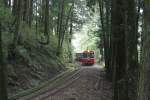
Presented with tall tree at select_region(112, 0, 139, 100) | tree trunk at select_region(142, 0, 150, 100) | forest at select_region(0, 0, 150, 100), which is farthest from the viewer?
tall tree at select_region(112, 0, 139, 100)

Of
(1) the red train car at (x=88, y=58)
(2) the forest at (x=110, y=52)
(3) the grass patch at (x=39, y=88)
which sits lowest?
(1) the red train car at (x=88, y=58)

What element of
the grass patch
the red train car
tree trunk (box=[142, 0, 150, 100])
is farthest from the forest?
the red train car

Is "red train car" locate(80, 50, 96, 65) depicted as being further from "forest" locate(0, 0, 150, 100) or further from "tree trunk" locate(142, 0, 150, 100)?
"tree trunk" locate(142, 0, 150, 100)

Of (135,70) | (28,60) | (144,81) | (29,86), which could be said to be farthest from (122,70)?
(28,60)

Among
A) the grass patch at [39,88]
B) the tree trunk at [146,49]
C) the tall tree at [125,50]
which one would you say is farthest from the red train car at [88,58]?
the tree trunk at [146,49]

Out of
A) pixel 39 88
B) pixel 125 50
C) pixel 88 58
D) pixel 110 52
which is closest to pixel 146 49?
pixel 125 50

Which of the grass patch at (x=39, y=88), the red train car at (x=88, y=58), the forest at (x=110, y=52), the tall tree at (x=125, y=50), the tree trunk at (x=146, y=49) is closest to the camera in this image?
the tree trunk at (x=146, y=49)

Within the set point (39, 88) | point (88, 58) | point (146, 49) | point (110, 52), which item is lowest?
point (88, 58)

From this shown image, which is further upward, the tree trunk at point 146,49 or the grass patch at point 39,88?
the tree trunk at point 146,49

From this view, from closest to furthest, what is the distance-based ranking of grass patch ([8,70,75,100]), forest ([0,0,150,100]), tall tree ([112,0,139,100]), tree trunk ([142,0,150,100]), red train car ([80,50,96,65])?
1. tree trunk ([142,0,150,100])
2. forest ([0,0,150,100])
3. tall tree ([112,0,139,100])
4. grass patch ([8,70,75,100])
5. red train car ([80,50,96,65])

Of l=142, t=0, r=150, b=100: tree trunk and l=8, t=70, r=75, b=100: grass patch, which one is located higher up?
l=142, t=0, r=150, b=100: tree trunk

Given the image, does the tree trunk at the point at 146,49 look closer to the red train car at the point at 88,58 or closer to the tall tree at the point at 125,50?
the tall tree at the point at 125,50

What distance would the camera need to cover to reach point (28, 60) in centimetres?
2117

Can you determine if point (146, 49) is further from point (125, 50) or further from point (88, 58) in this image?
point (88, 58)
